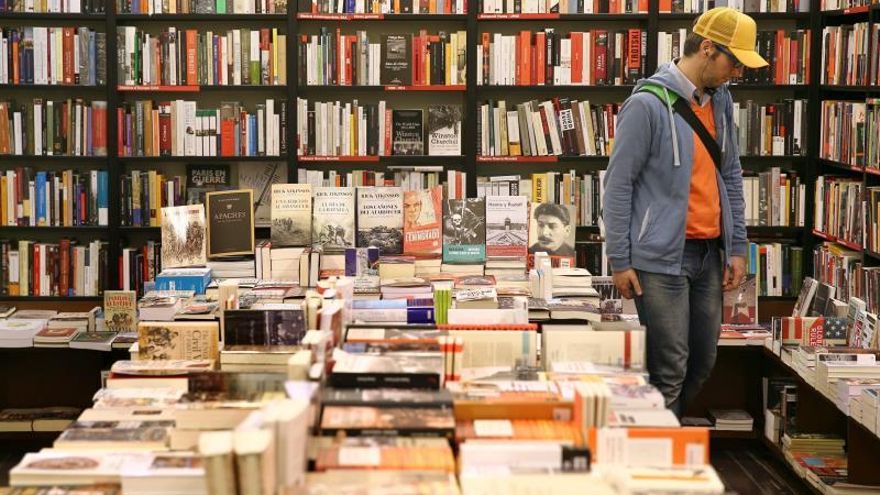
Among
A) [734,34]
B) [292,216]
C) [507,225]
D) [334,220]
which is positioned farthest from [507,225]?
[734,34]

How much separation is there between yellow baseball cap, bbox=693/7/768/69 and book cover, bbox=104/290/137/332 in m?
2.95

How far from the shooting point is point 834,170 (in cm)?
734

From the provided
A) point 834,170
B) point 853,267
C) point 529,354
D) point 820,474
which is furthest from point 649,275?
point 834,170

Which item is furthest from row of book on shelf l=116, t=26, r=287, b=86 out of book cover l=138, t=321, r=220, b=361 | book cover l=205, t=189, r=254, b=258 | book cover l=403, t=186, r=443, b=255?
book cover l=138, t=321, r=220, b=361

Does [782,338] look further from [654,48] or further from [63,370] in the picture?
[63,370]

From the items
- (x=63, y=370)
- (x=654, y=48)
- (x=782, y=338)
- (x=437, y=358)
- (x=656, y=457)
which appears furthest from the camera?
(x=654, y=48)

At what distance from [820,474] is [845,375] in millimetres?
463

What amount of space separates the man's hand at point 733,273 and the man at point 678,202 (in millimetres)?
27

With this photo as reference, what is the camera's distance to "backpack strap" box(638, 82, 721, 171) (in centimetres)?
459

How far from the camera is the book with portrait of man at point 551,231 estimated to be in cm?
Answer: 572

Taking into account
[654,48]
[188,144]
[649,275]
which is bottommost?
[649,275]

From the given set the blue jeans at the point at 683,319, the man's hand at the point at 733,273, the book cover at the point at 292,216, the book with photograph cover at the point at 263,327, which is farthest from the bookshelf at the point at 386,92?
the book with photograph cover at the point at 263,327

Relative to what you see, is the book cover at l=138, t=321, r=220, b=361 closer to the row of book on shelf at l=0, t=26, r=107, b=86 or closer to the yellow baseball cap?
the yellow baseball cap

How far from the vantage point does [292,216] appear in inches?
224
